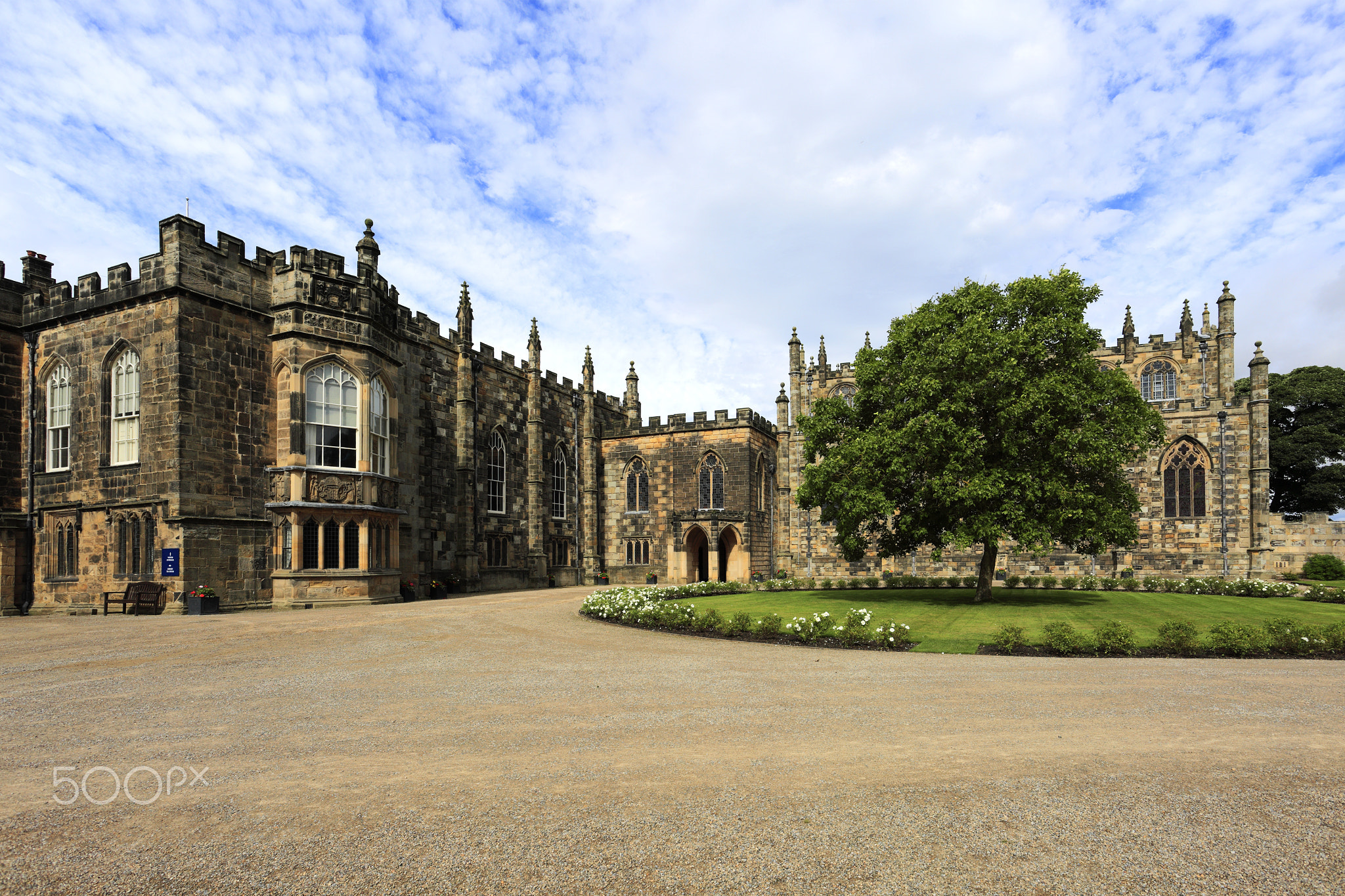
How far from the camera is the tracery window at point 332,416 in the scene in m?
24.7

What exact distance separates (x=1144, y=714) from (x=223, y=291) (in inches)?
1112

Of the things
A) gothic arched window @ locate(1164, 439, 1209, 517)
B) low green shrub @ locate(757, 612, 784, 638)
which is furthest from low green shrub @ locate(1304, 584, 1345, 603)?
low green shrub @ locate(757, 612, 784, 638)

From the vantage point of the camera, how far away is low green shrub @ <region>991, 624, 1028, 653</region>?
13.9m

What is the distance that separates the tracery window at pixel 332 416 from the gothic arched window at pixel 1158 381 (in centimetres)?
4739

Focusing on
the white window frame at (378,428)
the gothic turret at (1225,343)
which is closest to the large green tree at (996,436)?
the white window frame at (378,428)

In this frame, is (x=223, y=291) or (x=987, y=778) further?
(x=223, y=291)

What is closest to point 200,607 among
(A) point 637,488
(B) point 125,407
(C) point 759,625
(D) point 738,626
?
(B) point 125,407

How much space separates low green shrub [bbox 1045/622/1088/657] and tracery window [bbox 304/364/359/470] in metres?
23.2

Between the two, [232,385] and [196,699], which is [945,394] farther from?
[232,385]

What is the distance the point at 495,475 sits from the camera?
37.1 m

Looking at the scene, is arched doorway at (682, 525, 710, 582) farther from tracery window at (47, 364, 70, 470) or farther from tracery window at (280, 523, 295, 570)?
tracery window at (47, 364, 70, 470)

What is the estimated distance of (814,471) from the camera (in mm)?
24328

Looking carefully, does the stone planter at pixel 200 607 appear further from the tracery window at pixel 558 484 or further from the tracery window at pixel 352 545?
the tracery window at pixel 558 484

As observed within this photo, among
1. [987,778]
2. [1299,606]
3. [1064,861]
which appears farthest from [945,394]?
[1064,861]
